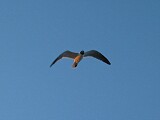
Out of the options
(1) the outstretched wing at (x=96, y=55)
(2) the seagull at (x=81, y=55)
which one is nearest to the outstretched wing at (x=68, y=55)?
(2) the seagull at (x=81, y=55)

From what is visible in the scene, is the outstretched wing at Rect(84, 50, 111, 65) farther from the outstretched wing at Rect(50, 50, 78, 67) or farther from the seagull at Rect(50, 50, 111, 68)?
the outstretched wing at Rect(50, 50, 78, 67)

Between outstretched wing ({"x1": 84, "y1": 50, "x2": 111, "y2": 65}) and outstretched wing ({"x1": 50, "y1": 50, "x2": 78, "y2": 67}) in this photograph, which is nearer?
outstretched wing ({"x1": 84, "y1": 50, "x2": 111, "y2": 65})

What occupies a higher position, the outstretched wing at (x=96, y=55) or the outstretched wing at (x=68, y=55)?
the outstretched wing at (x=96, y=55)

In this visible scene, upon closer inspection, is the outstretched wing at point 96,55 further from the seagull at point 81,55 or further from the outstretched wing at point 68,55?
the outstretched wing at point 68,55

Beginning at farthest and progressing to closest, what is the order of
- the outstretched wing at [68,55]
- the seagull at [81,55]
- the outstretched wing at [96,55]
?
the outstretched wing at [68,55] < the outstretched wing at [96,55] < the seagull at [81,55]

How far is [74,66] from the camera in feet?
81.9

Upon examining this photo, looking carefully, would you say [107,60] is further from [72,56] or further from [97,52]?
[72,56]

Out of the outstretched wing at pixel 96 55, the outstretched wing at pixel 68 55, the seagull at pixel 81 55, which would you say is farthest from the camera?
the outstretched wing at pixel 68 55

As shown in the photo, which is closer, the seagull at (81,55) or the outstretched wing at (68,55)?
the seagull at (81,55)

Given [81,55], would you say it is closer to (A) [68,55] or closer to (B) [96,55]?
(A) [68,55]

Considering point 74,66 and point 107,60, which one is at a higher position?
point 107,60

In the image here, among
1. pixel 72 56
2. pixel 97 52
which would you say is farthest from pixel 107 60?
pixel 72 56

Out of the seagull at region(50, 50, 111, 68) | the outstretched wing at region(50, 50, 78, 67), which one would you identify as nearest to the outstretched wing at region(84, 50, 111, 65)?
the seagull at region(50, 50, 111, 68)

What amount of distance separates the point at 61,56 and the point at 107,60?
528 centimetres
